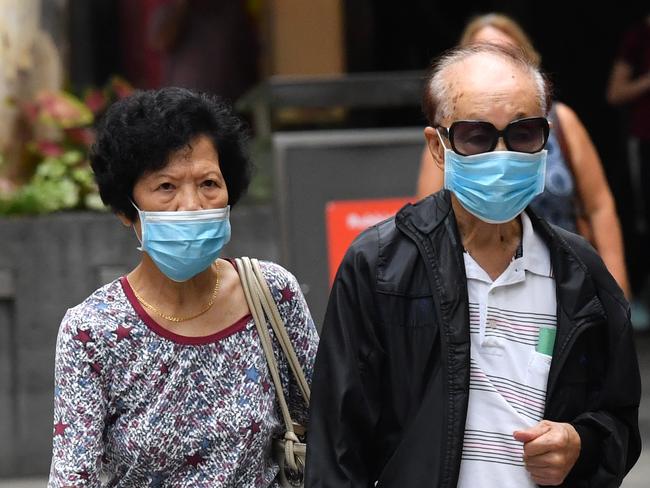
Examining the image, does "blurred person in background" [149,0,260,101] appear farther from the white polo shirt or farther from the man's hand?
the man's hand

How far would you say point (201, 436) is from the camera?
343cm

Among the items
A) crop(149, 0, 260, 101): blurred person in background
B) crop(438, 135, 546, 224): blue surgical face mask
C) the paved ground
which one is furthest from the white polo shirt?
crop(149, 0, 260, 101): blurred person in background

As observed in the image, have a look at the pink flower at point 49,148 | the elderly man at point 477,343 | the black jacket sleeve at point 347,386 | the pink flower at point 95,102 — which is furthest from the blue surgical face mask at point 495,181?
the pink flower at point 95,102

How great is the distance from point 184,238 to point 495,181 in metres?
0.76

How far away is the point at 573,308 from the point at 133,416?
1056 mm

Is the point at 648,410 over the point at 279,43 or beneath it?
beneath

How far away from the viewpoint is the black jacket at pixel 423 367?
313 cm

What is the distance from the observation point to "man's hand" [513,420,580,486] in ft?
10.1

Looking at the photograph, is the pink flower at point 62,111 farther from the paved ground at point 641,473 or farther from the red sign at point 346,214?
the paved ground at point 641,473

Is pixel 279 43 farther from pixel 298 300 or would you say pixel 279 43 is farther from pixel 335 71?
pixel 298 300

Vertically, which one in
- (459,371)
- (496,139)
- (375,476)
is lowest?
(375,476)

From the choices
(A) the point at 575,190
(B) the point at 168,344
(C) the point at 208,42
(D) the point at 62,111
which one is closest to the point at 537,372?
(B) the point at 168,344

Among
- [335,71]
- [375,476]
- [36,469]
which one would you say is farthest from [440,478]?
[335,71]

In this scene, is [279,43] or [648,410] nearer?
[648,410]
